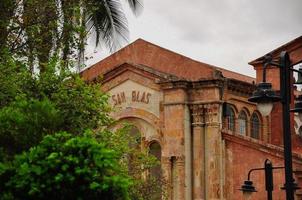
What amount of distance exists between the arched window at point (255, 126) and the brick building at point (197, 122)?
0.17m

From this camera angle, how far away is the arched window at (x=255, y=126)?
31766 mm

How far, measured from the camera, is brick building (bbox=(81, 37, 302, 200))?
90.9 feet

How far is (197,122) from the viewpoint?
28484 mm

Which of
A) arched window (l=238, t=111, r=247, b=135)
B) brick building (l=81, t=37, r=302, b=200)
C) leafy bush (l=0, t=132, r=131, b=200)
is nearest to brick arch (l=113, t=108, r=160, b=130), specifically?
brick building (l=81, t=37, r=302, b=200)

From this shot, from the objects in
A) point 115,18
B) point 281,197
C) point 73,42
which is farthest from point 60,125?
point 281,197

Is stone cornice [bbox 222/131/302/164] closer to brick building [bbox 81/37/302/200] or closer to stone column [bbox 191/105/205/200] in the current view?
brick building [bbox 81/37/302/200]

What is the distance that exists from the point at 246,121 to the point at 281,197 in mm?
5664

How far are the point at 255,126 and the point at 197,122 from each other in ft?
14.4

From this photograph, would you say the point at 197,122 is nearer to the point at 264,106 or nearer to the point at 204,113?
the point at 204,113

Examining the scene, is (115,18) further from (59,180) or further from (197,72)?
(59,180)

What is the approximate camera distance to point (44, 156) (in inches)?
487

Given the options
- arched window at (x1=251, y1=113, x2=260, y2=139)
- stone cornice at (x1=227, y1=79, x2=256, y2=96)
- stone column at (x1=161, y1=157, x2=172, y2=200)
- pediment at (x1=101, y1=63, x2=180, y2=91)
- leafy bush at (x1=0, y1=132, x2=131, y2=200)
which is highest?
pediment at (x1=101, y1=63, x2=180, y2=91)

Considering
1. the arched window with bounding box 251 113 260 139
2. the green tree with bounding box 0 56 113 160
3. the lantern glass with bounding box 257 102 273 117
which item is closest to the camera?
the lantern glass with bounding box 257 102 273 117

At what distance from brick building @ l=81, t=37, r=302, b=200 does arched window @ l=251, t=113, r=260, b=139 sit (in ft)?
0.57
